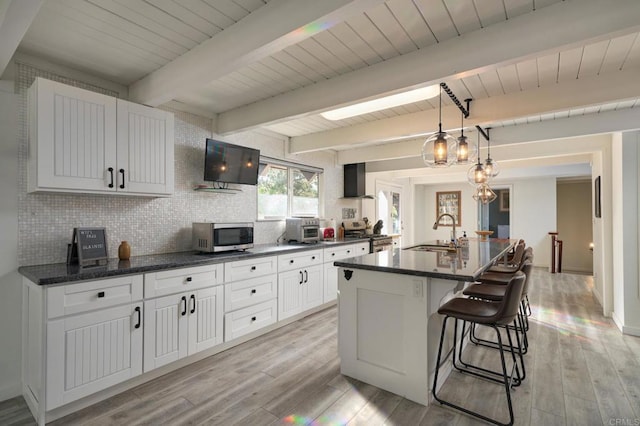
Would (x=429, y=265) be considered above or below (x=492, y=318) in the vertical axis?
above

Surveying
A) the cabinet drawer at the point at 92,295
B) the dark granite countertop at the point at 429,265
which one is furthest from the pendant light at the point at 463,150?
the cabinet drawer at the point at 92,295

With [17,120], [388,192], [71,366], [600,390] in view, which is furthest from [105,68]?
[388,192]

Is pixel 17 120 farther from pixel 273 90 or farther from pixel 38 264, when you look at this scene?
pixel 273 90

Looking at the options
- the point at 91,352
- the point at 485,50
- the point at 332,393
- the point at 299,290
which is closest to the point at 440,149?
the point at 485,50

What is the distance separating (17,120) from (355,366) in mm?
3139

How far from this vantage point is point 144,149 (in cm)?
267

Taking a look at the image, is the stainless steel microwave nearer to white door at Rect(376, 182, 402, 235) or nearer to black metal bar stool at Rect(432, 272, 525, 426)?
black metal bar stool at Rect(432, 272, 525, 426)

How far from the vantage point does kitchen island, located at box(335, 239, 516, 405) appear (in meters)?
2.14

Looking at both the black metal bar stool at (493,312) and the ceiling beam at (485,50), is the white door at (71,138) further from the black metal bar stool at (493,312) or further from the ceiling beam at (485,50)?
the black metal bar stool at (493,312)

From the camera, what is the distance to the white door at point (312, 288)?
12.8 ft

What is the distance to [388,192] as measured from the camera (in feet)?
25.0

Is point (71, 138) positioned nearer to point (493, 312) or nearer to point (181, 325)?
point (181, 325)

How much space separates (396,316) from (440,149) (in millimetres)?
1367

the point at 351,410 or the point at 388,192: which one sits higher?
the point at 388,192
